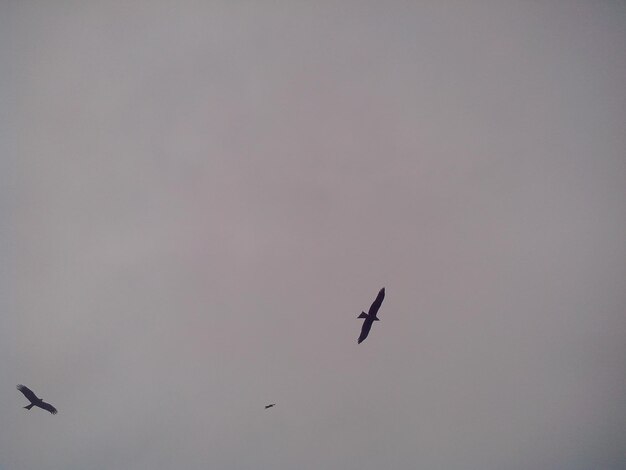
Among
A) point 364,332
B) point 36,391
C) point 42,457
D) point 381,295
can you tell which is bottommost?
point 42,457

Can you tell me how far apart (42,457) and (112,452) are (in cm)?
313

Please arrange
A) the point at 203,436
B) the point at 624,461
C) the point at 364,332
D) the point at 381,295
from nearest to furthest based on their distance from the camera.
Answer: the point at 381,295 → the point at 364,332 → the point at 203,436 → the point at 624,461

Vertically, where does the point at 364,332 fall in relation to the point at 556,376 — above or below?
above

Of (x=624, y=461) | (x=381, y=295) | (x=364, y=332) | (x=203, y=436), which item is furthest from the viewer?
(x=624, y=461)

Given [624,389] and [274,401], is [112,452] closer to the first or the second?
[274,401]

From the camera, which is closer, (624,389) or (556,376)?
(556,376)

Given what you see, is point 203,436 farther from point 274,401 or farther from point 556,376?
point 556,376

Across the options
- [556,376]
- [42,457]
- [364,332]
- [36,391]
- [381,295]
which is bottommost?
[42,457]

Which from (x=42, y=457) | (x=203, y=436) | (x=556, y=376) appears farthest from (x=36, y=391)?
(x=556, y=376)

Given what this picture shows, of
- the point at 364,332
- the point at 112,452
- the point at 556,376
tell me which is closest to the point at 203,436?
the point at 112,452

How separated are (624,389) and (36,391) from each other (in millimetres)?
25931

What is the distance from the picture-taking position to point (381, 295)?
44.6ft

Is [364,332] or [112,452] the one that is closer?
[364,332]

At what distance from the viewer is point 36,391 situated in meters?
21.1
